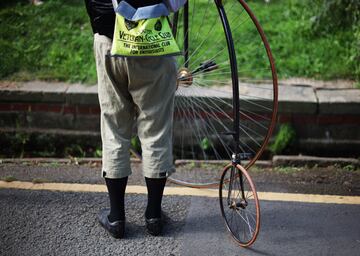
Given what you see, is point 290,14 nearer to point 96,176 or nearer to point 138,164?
point 138,164

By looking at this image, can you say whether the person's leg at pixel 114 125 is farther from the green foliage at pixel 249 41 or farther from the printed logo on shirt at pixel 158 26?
the green foliage at pixel 249 41

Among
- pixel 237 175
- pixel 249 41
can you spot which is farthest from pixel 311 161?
pixel 249 41

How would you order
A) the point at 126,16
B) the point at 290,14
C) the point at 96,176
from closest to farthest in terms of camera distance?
the point at 126,16, the point at 96,176, the point at 290,14

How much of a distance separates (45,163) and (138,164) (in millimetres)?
731

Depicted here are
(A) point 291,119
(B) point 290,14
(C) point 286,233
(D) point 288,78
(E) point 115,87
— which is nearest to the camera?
(E) point 115,87

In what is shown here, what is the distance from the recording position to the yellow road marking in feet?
11.4

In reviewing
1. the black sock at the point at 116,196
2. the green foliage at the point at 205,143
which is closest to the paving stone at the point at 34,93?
the green foliage at the point at 205,143

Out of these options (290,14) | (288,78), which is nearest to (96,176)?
(288,78)

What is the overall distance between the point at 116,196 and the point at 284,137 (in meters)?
1.60

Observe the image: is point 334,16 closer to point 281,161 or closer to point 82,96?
point 281,161

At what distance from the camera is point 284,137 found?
13.4 ft

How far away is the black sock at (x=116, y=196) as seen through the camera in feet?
10.0

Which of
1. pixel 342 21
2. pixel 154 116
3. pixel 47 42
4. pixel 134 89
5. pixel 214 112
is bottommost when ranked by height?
pixel 214 112

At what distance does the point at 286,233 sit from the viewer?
10.2ft
